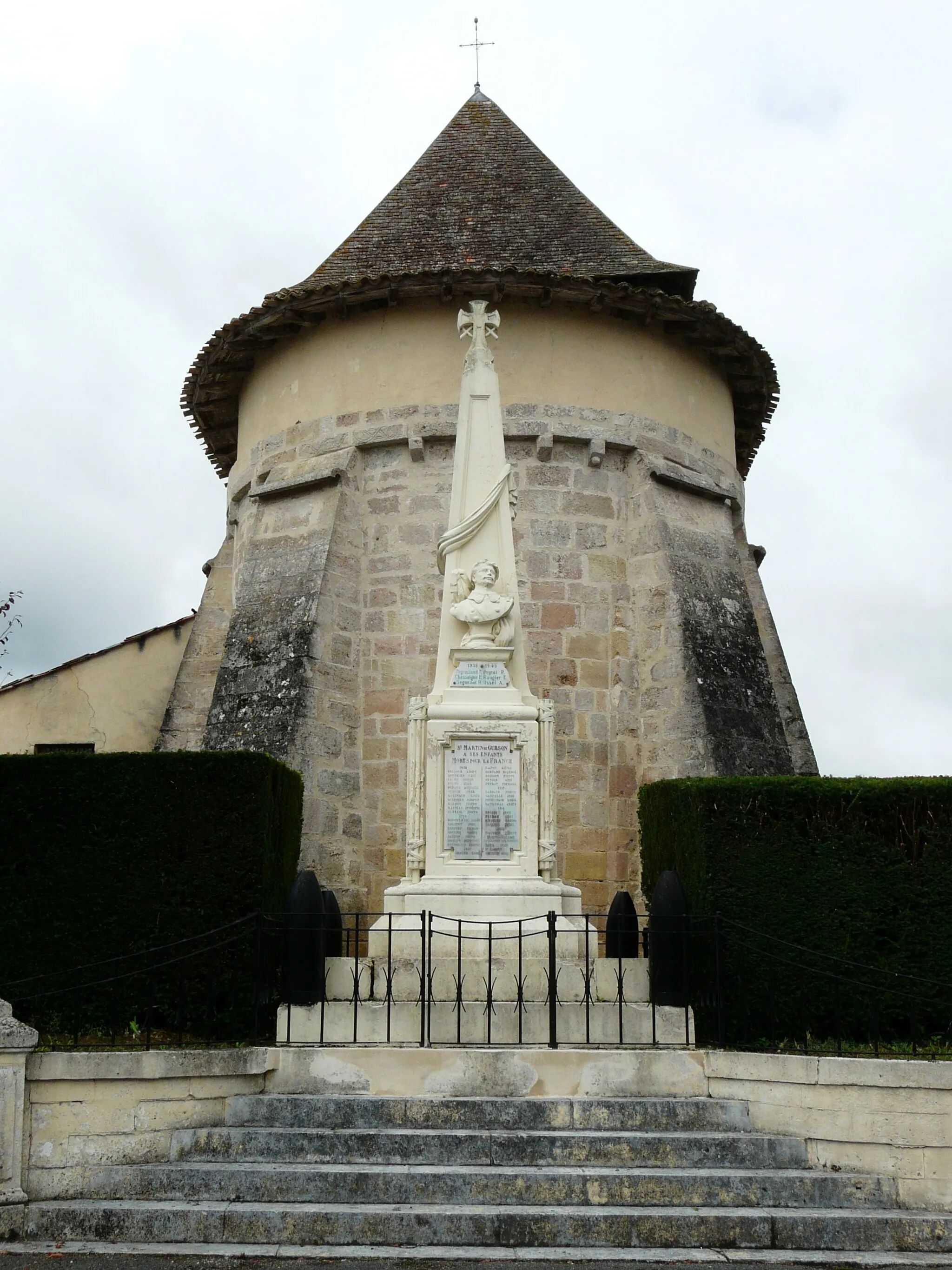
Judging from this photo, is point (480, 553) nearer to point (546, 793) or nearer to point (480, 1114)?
point (546, 793)

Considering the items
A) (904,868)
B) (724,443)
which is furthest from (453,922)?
(724,443)

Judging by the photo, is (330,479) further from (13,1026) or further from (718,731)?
(13,1026)

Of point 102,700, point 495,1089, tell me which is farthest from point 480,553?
point 102,700

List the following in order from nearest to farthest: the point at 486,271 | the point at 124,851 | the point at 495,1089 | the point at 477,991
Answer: the point at 495,1089 < the point at 124,851 < the point at 477,991 < the point at 486,271

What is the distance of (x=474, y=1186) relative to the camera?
660cm

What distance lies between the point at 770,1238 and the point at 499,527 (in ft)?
17.9

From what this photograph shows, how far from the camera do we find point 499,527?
10.2 metres

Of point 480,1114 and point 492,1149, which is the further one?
point 480,1114

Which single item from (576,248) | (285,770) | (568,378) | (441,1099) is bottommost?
(441,1099)

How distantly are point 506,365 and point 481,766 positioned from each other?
6.68 meters

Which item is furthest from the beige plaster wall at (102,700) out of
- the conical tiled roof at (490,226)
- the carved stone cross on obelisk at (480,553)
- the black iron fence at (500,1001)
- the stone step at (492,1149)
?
the stone step at (492,1149)

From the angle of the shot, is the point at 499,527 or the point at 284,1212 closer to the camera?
the point at 284,1212

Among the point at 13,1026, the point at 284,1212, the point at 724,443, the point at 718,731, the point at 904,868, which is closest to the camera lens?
the point at 284,1212

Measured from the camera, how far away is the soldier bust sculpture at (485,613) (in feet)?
32.1
